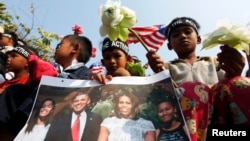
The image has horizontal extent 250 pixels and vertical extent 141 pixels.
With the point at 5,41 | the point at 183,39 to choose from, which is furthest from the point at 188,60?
the point at 5,41

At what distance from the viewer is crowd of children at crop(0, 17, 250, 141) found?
1.26 metres

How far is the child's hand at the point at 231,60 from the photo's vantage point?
1.41 m

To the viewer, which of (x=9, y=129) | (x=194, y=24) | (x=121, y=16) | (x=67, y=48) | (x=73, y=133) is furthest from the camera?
(x=67, y=48)

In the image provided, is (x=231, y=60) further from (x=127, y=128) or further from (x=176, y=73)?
(x=127, y=128)

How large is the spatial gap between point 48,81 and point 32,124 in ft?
0.62

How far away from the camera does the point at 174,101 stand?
112 centimetres

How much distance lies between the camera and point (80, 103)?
1.20 meters

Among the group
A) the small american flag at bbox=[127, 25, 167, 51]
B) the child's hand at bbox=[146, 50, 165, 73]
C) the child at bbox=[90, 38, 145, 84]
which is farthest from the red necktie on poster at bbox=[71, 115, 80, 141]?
the small american flag at bbox=[127, 25, 167, 51]

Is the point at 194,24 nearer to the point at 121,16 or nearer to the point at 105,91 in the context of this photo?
the point at 121,16

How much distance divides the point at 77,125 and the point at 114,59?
1015 millimetres

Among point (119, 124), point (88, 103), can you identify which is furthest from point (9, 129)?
point (119, 124)

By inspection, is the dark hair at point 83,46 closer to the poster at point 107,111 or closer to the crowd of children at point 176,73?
the crowd of children at point 176,73

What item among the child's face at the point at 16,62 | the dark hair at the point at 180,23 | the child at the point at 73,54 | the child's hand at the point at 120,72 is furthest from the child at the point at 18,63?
the dark hair at the point at 180,23

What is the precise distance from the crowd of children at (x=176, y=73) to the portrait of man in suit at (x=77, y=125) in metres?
0.15
